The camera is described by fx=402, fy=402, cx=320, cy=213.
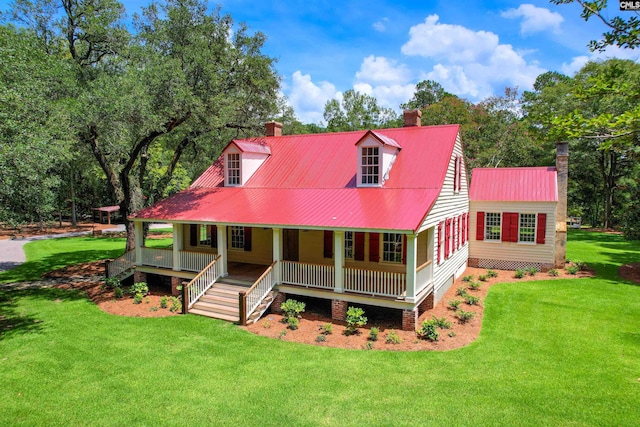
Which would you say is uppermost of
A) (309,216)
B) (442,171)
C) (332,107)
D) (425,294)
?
(332,107)

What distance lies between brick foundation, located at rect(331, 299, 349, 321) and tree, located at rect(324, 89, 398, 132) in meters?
32.8

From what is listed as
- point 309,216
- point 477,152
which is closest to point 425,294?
point 309,216

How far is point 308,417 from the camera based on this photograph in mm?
7816

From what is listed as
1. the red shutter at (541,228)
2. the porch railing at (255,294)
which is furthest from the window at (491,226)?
the porch railing at (255,294)

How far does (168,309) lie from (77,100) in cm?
863

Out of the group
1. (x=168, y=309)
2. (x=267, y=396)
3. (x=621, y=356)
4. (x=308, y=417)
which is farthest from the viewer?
(x=168, y=309)

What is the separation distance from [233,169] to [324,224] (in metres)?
7.73

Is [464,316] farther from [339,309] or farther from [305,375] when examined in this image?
[305,375]

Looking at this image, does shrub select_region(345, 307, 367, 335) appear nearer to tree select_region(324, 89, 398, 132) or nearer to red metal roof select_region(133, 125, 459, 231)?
red metal roof select_region(133, 125, 459, 231)

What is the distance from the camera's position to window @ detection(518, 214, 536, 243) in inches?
792

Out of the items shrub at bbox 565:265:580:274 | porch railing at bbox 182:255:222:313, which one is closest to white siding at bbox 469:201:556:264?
shrub at bbox 565:265:580:274

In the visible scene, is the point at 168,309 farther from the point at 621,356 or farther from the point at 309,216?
the point at 621,356

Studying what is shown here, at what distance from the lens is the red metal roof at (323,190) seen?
43.8 feet

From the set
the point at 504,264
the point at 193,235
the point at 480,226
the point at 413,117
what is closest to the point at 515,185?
the point at 480,226
